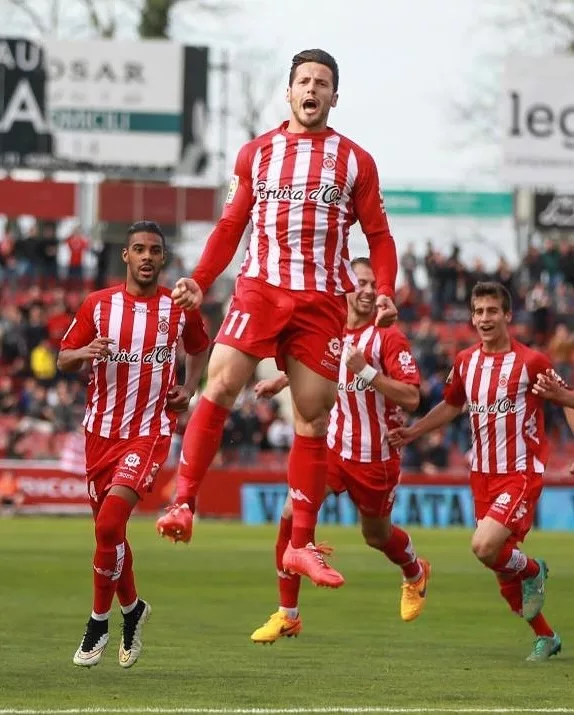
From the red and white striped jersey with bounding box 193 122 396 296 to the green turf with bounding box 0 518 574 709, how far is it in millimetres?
2032

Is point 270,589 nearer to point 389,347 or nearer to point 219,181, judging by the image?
point 389,347

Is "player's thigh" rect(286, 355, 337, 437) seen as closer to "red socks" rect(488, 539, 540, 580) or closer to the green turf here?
the green turf

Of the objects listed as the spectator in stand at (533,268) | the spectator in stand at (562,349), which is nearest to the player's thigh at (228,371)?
the spectator in stand at (562,349)

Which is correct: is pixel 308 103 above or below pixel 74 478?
above

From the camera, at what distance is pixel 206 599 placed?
49.2 ft

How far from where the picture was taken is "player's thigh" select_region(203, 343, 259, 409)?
8.60 m

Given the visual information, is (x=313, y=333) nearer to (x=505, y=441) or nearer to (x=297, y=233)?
(x=297, y=233)

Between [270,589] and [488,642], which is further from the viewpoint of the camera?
[270,589]

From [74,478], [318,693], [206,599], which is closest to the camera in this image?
[318,693]

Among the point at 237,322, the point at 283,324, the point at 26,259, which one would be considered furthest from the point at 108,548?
the point at 26,259

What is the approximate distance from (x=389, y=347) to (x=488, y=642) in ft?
7.06

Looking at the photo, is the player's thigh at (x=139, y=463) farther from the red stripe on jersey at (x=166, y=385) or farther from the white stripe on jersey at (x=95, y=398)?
the white stripe on jersey at (x=95, y=398)

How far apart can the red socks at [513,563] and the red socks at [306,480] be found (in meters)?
2.04

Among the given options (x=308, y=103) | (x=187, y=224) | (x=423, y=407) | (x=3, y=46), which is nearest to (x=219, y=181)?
(x=187, y=224)
